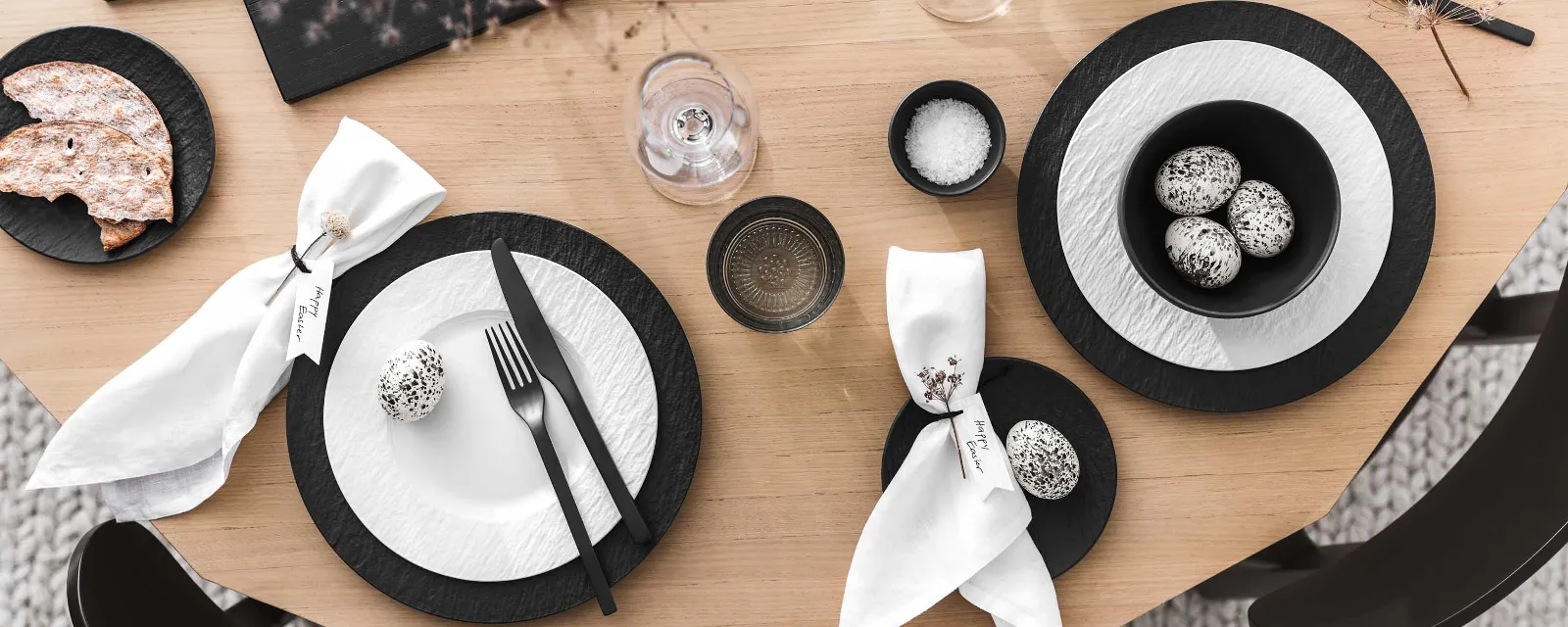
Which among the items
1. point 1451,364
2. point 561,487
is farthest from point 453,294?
point 1451,364

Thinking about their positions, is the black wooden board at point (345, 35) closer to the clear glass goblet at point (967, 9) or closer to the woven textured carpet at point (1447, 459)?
the clear glass goblet at point (967, 9)

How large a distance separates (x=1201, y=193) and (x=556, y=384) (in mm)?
657

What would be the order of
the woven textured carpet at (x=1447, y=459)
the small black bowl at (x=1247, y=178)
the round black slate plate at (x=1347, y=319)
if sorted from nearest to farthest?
1. the small black bowl at (x=1247, y=178)
2. the round black slate plate at (x=1347, y=319)
3. the woven textured carpet at (x=1447, y=459)

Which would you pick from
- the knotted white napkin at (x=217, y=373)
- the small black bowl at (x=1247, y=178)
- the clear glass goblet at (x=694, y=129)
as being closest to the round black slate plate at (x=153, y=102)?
the knotted white napkin at (x=217, y=373)

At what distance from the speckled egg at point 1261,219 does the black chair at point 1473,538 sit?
31 cm

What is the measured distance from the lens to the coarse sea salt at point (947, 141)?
2.96 ft

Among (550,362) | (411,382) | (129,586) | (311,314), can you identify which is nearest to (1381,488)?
(550,362)

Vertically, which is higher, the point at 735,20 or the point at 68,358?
the point at 735,20

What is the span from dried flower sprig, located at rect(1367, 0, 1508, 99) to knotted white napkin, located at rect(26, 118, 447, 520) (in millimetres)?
1012

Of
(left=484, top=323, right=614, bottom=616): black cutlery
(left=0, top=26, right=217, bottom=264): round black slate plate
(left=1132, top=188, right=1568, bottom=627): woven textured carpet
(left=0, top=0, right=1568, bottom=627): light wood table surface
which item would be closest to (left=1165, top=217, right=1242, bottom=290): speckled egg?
(left=0, top=0, right=1568, bottom=627): light wood table surface

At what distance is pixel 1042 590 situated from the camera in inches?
34.3

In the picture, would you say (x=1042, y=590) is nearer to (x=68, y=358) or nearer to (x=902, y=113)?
(x=902, y=113)

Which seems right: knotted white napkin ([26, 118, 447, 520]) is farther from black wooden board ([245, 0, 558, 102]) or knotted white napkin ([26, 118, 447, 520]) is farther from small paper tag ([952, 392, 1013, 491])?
small paper tag ([952, 392, 1013, 491])

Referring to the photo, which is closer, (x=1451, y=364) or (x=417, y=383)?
(x=417, y=383)
